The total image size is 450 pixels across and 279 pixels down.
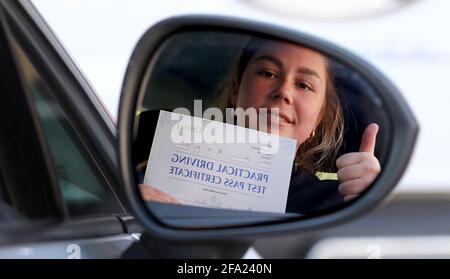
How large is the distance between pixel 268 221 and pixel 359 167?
0.26 m

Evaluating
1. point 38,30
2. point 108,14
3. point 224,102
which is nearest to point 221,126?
point 224,102

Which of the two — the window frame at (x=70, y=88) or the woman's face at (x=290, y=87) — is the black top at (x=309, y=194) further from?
the window frame at (x=70, y=88)

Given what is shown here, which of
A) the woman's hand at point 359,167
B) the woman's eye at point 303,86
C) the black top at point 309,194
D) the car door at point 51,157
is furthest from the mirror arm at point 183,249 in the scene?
the woman's eye at point 303,86

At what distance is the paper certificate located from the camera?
1729 millimetres

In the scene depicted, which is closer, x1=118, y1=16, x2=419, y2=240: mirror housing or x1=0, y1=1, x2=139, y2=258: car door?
x1=118, y1=16, x2=419, y2=240: mirror housing

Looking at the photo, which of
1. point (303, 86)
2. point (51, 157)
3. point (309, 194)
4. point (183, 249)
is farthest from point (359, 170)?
point (51, 157)

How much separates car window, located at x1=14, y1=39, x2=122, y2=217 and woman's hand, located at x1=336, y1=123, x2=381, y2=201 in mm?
556

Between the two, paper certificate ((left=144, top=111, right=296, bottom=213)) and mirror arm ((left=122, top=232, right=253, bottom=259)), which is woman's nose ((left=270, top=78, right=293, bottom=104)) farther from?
mirror arm ((left=122, top=232, right=253, bottom=259))

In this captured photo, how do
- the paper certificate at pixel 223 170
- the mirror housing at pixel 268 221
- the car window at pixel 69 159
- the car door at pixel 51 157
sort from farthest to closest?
the car window at pixel 69 159 → the car door at pixel 51 157 → the paper certificate at pixel 223 170 → the mirror housing at pixel 268 221

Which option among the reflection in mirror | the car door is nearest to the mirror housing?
the reflection in mirror

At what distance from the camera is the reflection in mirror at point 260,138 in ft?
5.69

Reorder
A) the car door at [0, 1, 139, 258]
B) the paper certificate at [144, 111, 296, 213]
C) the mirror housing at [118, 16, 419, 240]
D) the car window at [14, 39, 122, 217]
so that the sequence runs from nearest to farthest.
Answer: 1. the mirror housing at [118, 16, 419, 240]
2. the paper certificate at [144, 111, 296, 213]
3. the car door at [0, 1, 139, 258]
4. the car window at [14, 39, 122, 217]

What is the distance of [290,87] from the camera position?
5.79 feet
